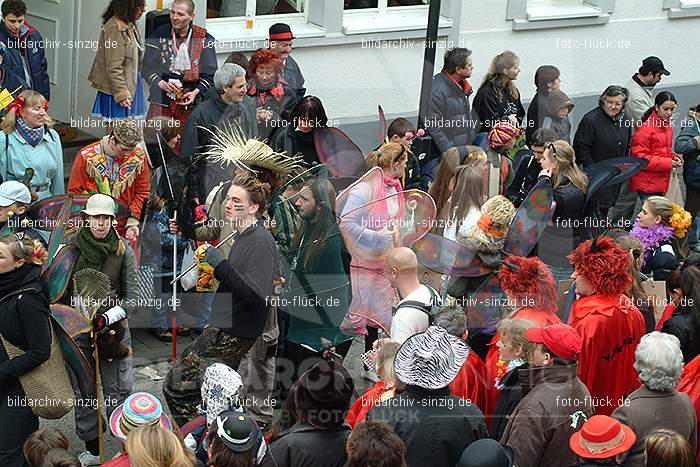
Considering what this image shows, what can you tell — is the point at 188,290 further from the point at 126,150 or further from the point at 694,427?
the point at 694,427

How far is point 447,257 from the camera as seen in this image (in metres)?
8.72

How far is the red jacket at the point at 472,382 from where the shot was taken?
7.39m

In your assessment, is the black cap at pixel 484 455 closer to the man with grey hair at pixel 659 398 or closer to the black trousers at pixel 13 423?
the man with grey hair at pixel 659 398

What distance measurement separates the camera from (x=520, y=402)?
6.86 m

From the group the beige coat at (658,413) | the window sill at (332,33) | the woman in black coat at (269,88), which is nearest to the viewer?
the beige coat at (658,413)

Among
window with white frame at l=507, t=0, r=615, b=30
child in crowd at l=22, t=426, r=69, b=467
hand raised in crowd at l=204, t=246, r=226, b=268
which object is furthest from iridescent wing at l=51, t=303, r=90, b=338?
window with white frame at l=507, t=0, r=615, b=30

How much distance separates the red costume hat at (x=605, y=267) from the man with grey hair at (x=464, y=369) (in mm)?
779

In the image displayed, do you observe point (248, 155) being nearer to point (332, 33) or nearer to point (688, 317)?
point (688, 317)

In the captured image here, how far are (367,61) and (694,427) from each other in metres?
7.52

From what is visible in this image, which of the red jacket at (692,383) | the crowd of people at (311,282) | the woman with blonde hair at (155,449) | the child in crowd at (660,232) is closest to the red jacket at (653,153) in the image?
the crowd of people at (311,282)

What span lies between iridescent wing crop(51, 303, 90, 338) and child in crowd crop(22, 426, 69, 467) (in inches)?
64.2

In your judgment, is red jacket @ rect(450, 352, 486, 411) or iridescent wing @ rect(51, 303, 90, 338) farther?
iridescent wing @ rect(51, 303, 90, 338)

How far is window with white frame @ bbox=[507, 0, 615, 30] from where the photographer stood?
48.2 ft

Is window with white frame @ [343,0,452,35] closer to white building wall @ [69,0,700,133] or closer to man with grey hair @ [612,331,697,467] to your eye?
white building wall @ [69,0,700,133]
